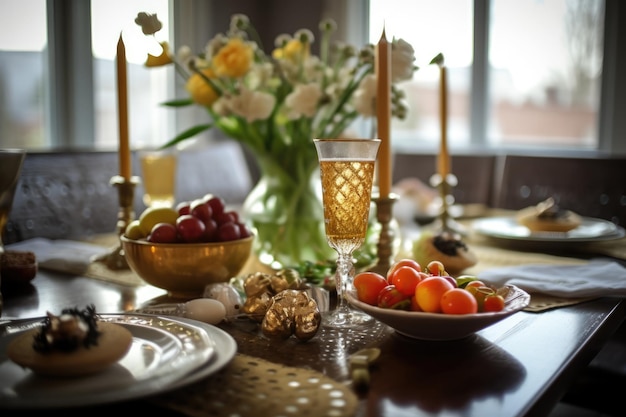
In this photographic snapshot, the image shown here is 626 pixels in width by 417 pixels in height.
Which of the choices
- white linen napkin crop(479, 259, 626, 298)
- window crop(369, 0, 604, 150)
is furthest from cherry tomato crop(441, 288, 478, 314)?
window crop(369, 0, 604, 150)

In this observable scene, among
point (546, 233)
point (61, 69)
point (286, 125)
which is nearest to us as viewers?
point (286, 125)

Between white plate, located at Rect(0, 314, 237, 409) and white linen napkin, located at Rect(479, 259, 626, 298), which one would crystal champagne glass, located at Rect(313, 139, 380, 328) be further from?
white linen napkin, located at Rect(479, 259, 626, 298)

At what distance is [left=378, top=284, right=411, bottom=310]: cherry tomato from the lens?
0.92m

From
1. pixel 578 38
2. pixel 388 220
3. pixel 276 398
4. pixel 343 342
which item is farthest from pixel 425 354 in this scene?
pixel 578 38

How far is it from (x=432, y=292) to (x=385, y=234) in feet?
1.49

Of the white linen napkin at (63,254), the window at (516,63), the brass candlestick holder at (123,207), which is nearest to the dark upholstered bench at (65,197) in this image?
the white linen napkin at (63,254)

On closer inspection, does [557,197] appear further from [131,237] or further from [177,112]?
[177,112]

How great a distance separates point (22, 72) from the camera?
3035 mm

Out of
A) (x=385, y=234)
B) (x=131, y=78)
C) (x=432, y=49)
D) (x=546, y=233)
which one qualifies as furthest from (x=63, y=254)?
(x=432, y=49)

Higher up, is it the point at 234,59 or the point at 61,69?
the point at 61,69

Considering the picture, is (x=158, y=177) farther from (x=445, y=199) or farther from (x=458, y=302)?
(x=458, y=302)

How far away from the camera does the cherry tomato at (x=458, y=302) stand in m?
0.88

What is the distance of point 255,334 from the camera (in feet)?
3.23

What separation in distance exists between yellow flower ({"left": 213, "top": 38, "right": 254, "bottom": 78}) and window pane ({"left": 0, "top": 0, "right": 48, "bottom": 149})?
6.25 ft
